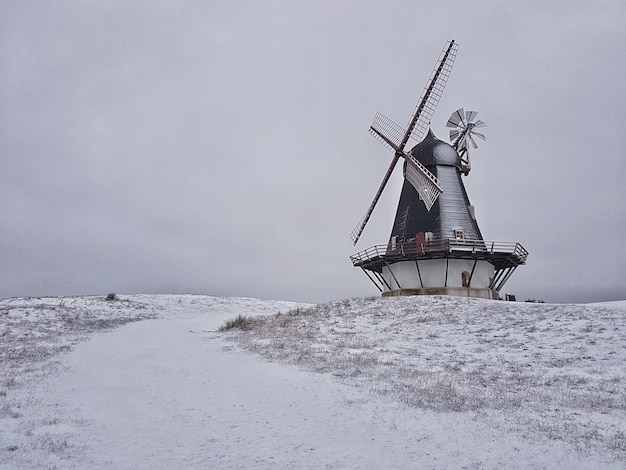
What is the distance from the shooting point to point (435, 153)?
32406 millimetres

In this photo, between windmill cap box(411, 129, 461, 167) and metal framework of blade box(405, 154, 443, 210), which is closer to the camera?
metal framework of blade box(405, 154, 443, 210)

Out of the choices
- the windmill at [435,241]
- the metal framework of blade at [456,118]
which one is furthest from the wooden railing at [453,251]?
the metal framework of blade at [456,118]

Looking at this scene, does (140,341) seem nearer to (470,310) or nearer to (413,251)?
(470,310)

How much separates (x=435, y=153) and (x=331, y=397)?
2867 centimetres

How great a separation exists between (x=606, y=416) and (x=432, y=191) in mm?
24322

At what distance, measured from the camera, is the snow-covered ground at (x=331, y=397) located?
5117 mm

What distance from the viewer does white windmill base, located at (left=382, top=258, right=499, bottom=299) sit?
2802cm

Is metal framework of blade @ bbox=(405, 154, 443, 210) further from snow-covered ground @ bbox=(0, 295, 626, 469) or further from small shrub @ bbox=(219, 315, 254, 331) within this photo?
small shrub @ bbox=(219, 315, 254, 331)

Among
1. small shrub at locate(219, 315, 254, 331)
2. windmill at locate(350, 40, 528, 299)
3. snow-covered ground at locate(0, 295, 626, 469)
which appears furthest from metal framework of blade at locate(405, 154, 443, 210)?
small shrub at locate(219, 315, 254, 331)

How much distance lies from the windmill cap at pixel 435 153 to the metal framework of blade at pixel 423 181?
680mm

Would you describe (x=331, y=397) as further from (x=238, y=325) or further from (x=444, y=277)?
(x=444, y=277)

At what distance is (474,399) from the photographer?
7.55 meters

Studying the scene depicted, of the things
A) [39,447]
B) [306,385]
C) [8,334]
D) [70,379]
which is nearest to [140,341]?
[8,334]

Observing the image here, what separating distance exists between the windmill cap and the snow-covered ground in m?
17.8
